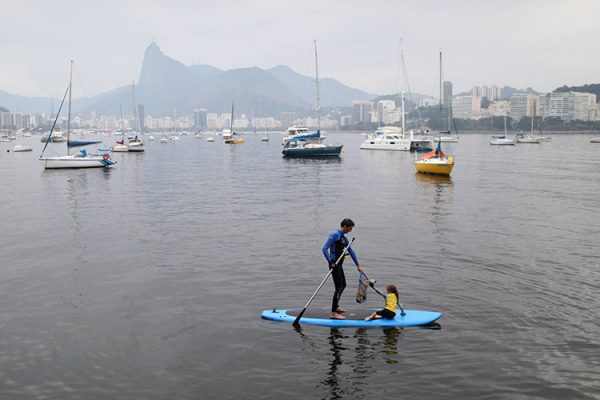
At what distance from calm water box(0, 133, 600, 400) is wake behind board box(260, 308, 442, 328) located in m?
0.22

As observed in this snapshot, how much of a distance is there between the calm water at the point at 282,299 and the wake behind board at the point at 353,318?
0.74 feet

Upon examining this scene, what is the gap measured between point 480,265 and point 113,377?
548 inches

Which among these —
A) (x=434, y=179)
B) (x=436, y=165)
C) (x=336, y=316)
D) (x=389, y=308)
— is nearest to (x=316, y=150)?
(x=436, y=165)

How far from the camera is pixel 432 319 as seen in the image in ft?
45.2

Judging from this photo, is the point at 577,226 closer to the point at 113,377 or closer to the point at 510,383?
the point at 510,383

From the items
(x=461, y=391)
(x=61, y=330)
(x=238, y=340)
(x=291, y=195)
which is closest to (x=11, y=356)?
(x=61, y=330)

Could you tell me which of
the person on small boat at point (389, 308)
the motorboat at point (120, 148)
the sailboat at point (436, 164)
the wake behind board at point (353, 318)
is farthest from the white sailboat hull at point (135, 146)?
the person on small boat at point (389, 308)

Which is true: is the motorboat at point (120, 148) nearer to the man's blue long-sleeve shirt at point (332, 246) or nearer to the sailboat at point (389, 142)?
the sailboat at point (389, 142)

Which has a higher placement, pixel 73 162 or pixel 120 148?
pixel 120 148

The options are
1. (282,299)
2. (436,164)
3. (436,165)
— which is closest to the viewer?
(282,299)

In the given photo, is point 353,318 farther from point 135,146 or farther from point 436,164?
point 135,146

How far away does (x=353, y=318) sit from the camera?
1389cm

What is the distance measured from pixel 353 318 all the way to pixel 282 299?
9.72ft

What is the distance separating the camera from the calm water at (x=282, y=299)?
1096 centimetres
